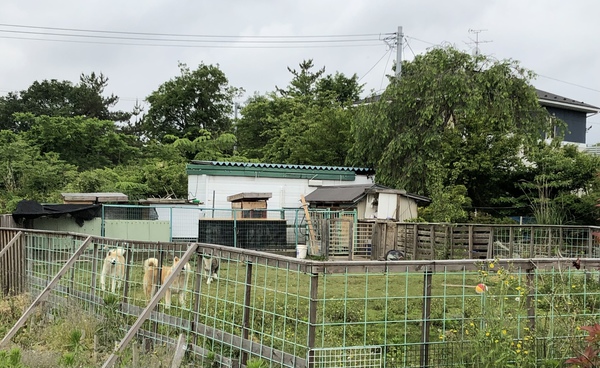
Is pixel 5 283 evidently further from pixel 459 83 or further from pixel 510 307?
pixel 459 83

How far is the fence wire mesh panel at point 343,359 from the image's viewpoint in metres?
4.12

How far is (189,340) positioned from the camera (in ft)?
17.6

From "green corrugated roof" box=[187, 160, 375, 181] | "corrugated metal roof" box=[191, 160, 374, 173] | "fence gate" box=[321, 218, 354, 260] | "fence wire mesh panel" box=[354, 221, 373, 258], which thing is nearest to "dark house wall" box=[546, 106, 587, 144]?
"corrugated metal roof" box=[191, 160, 374, 173]

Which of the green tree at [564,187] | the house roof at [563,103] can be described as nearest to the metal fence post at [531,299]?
the green tree at [564,187]

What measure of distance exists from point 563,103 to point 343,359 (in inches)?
1268

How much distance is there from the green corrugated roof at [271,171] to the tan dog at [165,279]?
55.8 feet

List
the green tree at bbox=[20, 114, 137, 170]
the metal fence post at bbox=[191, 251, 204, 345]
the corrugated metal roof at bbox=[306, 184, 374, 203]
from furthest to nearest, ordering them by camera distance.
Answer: the green tree at bbox=[20, 114, 137, 170] < the corrugated metal roof at bbox=[306, 184, 374, 203] < the metal fence post at bbox=[191, 251, 204, 345]

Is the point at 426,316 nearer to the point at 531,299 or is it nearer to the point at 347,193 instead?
the point at 531,299

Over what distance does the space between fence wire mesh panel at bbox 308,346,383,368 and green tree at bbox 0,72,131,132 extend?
44259 mm

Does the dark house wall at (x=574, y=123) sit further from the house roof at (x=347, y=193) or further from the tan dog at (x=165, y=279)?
the tan dog at (x=165, y=279)

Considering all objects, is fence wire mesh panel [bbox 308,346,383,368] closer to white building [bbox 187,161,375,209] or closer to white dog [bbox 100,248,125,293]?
white dog [bbox 100,248,125,293]

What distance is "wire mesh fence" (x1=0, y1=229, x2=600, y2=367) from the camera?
4.32 metres

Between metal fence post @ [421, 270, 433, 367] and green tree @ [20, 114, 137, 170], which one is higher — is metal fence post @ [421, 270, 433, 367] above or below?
below

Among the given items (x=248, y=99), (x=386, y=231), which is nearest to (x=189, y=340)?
(x=386, y=231)
